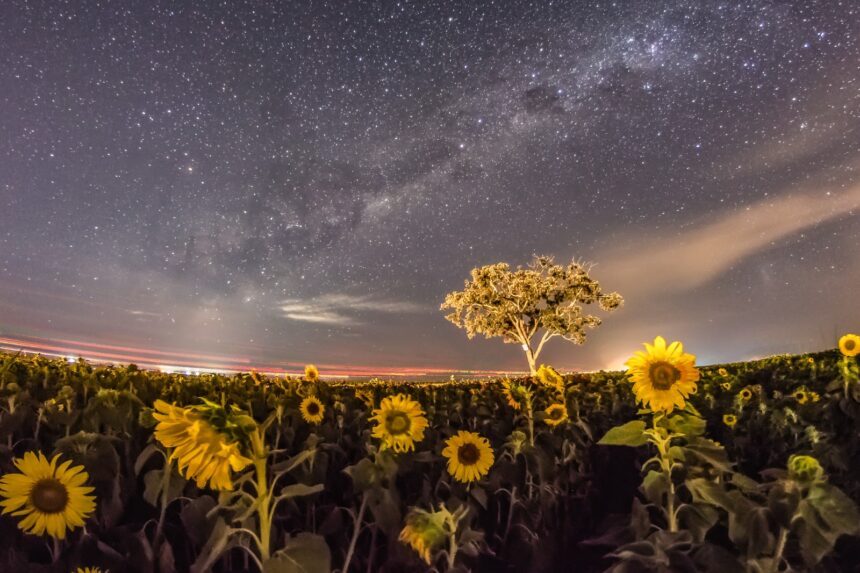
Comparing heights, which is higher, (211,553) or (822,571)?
(211,553)

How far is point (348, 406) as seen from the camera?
4707 mm

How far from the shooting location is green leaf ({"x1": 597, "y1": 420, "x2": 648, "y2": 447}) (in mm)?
2172

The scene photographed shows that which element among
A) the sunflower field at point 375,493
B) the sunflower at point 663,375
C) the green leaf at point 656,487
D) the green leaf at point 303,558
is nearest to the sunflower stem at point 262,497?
the sunflower field at point 375,493

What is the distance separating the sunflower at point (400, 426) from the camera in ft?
9.20

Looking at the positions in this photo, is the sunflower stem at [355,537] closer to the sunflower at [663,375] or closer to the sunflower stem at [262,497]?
the sunflower stem at [262,497]

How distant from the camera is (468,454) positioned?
3182 millimetres

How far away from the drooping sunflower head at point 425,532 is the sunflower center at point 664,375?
63.3 inches

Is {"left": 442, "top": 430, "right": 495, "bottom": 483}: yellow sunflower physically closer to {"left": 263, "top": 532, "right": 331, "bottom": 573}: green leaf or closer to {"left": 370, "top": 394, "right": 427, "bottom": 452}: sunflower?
{"left": 370, "top": 394, "right": 427, "bottom": 452}: sunflower

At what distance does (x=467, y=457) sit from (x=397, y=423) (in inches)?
22.1

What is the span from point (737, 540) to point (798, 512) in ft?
0.75

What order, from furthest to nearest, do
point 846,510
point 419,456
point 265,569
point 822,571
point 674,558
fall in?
point 419,456 → point 822,571 → point 674,558 → point 846,510 → point 265,569

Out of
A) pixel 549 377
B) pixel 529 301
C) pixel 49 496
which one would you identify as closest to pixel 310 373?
pixel 549 377

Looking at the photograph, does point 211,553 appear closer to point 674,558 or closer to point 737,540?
point 674,558

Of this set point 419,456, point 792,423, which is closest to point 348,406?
point 419,456
